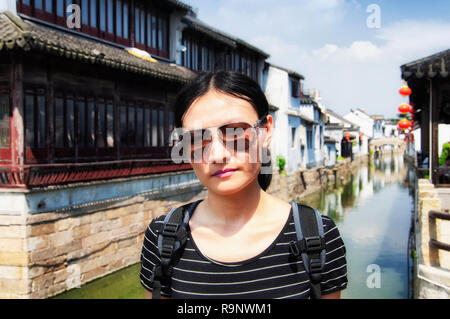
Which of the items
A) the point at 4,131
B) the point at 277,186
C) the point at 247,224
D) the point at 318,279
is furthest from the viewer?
the point at 277,186

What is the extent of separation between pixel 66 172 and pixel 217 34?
10715mm

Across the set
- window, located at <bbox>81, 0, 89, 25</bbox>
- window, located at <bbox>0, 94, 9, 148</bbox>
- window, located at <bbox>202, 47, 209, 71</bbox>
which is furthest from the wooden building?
window, located at <bbox>202, 47, 209, 71</bbox>

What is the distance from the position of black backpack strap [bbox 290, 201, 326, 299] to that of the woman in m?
0.04

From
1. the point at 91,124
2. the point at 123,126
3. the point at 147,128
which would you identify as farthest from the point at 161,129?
the point at 91,124

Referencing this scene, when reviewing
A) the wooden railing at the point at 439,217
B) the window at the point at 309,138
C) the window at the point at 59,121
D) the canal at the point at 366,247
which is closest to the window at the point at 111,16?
the window at the point at 59,121

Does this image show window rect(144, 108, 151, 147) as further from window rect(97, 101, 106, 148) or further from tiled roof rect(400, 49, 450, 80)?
tiled roof rect(400, 49, 450, 80)

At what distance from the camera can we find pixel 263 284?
1.61 meters

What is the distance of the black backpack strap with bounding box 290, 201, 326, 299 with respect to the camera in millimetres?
1601

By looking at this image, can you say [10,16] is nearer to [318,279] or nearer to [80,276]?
[80,276]

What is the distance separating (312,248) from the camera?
1.61 m

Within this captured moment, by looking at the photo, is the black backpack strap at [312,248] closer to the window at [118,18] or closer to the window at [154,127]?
the window at [154,127]

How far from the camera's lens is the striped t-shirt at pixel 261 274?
1605mm

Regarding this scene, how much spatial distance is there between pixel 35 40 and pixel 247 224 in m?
6.96
